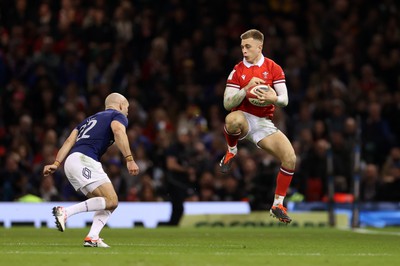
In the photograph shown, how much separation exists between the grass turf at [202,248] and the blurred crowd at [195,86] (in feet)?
14.6

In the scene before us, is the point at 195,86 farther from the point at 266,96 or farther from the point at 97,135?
the point at 97,135

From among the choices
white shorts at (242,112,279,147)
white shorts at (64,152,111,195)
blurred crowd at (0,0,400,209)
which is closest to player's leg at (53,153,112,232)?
white shorts at (64,152,111,195)

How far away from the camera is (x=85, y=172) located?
14.7 metres

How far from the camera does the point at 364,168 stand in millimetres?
25531

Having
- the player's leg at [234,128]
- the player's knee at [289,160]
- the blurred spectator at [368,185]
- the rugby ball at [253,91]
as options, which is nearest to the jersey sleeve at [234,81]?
the rugby ball at [253,91]

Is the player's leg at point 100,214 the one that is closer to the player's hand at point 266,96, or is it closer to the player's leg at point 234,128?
the player's leg at point 234,128

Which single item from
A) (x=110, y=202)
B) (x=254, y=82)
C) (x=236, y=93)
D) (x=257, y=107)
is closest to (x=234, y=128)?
(x=257, y=107)

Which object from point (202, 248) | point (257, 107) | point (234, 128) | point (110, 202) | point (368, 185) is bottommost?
point (202, 248)

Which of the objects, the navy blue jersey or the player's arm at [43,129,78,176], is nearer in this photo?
the player's arm at [43,129,78,176]

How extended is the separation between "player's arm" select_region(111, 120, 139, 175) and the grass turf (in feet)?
3.44

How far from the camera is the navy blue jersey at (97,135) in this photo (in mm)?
14875

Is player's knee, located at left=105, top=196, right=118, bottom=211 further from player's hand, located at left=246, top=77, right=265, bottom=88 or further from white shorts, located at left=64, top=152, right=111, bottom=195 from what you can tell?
player's hand, located at left=246, top=77, right=265, bottom=88

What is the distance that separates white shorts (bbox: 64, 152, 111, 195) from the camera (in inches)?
579

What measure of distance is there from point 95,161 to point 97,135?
1.18ft
